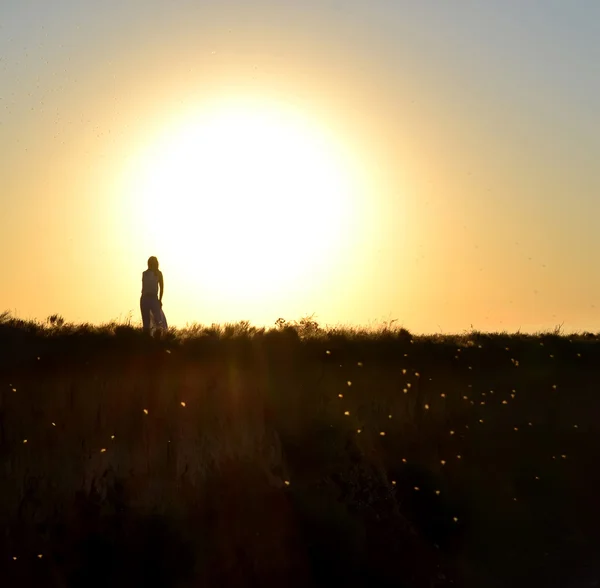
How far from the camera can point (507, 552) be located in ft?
66.0

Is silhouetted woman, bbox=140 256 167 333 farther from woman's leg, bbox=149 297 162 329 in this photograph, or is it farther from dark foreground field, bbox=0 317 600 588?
dark foreground field, bbox=0 317 600 588

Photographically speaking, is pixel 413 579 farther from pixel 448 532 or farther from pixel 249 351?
pixel 249 351

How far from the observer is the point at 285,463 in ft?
63.0

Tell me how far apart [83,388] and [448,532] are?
276 inches

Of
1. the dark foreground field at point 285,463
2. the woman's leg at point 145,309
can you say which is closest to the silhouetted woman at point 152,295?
the woman's leg at point 145,309

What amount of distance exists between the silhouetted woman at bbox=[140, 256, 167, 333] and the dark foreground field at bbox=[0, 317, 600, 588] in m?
6.57

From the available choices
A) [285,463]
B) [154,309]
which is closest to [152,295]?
[154,309]

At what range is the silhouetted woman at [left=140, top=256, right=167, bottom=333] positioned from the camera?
88.4 feet

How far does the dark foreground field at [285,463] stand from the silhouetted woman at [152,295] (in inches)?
259

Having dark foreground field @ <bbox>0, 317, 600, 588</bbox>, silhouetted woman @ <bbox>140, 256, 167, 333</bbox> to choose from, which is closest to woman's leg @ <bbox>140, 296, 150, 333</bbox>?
silhouetted woman @ <bbox>140, 256, 167, 333</bbox>

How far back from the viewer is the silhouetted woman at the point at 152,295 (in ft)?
88.4

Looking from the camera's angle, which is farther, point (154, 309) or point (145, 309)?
point (154, 309)

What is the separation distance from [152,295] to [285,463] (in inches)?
356

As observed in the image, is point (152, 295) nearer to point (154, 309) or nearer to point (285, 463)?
point (154, 309)
